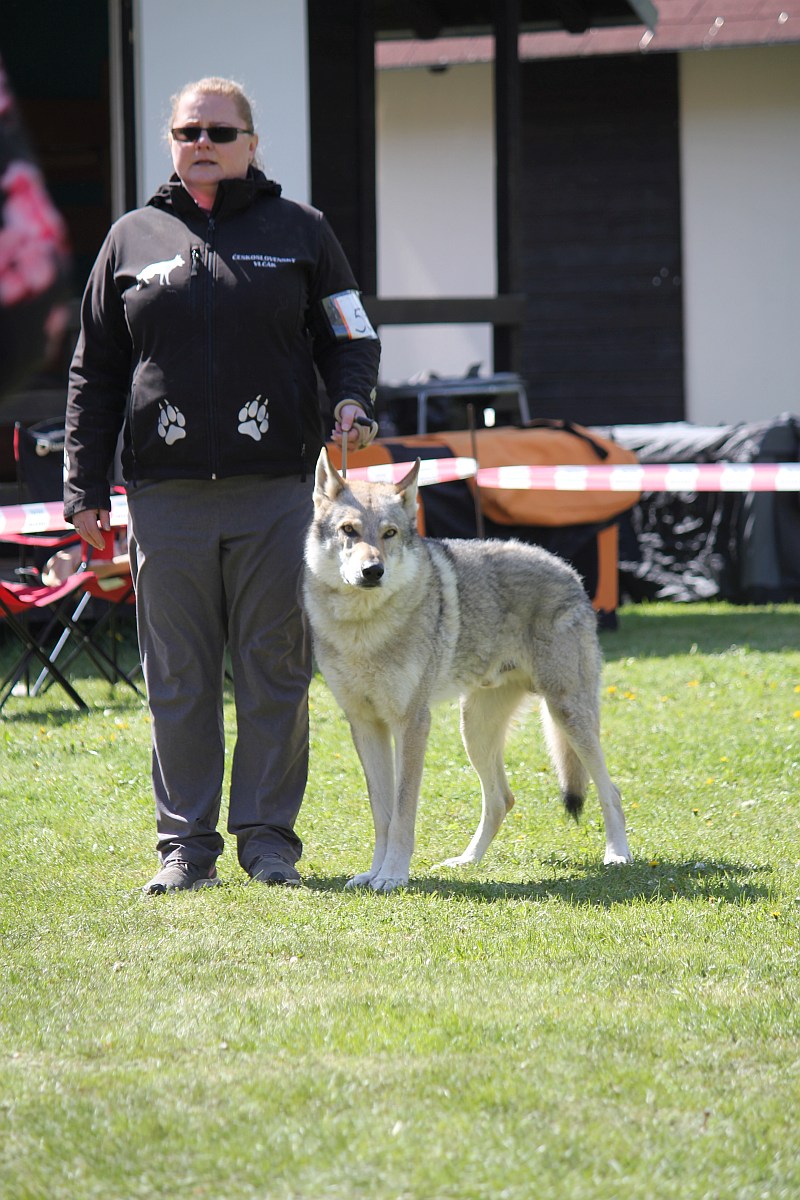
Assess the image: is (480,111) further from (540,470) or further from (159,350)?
(159,350)

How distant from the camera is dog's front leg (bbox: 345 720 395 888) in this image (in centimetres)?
519

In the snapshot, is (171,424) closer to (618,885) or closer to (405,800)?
(405,800)

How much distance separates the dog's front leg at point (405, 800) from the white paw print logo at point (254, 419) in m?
1.09

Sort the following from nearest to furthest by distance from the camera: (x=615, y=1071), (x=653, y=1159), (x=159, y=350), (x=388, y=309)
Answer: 1. (x=653, y=1159)
2. (x=615, y=1071)
3. (x=159, y=350)
4. (x=388, y=309)

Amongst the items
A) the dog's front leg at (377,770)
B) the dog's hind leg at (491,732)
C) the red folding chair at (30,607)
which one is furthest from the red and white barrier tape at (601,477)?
the dog's front leg at (377,770)

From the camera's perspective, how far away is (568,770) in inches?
219

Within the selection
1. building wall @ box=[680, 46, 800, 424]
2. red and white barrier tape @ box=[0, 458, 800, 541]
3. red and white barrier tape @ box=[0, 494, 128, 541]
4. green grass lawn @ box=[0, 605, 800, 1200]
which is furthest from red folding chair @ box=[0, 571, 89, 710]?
building wall @ box=[680, 46, 800, 424]

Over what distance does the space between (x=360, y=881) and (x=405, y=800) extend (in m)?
0.31

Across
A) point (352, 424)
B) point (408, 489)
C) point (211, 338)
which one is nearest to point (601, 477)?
point (408, 489)

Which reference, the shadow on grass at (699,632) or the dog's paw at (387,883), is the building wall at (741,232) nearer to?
the shadow on grass at (699,632)

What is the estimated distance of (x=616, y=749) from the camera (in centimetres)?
736

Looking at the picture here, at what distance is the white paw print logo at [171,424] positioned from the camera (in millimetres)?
4809

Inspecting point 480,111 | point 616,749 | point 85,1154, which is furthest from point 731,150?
point 85,1154

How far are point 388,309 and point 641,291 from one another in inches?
336
